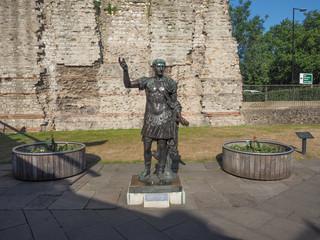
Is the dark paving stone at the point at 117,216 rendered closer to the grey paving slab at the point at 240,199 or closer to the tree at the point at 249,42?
the grey paving slab at the point at 240,199

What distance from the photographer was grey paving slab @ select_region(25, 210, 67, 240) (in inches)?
100

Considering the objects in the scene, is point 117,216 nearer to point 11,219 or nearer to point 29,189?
point 11,219

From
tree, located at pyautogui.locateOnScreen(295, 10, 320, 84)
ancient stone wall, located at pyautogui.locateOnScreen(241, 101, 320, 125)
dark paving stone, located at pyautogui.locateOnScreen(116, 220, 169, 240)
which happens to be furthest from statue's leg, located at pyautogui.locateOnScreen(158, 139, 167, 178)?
tree, located at pyautogui.locateOnScreen(295, 10, 320, 84)

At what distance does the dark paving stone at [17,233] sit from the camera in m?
2.52

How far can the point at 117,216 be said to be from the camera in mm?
3000

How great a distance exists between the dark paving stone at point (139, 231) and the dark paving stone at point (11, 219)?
1.33m

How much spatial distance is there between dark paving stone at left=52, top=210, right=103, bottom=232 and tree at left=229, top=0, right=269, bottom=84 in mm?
29627

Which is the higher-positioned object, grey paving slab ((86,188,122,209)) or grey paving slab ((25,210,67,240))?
grey paving slab ((25,210,67,240))

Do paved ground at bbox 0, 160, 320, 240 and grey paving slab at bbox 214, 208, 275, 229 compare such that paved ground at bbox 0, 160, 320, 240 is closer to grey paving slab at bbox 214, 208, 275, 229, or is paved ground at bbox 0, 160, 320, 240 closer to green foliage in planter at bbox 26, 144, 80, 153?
grey paving slab at bbox 214, 208, 275, 229

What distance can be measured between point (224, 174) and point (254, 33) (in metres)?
32.3

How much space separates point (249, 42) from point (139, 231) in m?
34.6

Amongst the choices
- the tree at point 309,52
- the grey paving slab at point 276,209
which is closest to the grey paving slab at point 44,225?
the grey paving slab at point 276,209

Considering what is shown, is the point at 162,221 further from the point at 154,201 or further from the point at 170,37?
the point at 170,37

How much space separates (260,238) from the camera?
249cm
